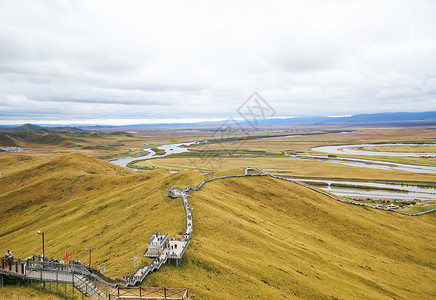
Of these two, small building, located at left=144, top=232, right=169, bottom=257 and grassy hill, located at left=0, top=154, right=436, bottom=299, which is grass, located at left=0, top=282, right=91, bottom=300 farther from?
small building, located at left=144, top=232, right=169, bottom=257

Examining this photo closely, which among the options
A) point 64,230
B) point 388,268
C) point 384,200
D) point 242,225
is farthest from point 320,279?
point 384,200

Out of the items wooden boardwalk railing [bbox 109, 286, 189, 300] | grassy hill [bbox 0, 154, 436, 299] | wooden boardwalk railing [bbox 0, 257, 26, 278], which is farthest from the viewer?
grassy hill [bbox 0, 154, 436, 299]

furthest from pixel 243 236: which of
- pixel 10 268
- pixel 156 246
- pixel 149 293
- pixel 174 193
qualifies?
pixel 10 268

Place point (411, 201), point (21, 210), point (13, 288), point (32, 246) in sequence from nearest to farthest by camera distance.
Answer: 1. point (13, 288)
2. point (32, 246)
3. point (21, 210)
4. point (411, 201)

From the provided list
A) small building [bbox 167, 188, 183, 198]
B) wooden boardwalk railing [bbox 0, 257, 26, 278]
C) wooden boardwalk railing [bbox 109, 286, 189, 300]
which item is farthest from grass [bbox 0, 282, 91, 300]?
small building [bbox 167, 188, 183, 198]

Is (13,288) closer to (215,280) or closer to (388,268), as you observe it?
(215,280)

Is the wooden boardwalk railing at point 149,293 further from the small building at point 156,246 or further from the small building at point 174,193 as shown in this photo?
the small building at point 174,193

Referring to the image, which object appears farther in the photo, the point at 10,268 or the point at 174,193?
the point at 174,193

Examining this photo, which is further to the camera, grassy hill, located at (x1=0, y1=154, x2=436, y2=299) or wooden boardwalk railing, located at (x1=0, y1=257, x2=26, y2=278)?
grassy hill, located at (x1=0, y1=154, x2=436, y2=299)

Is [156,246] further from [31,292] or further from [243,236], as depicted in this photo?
[243,236]
